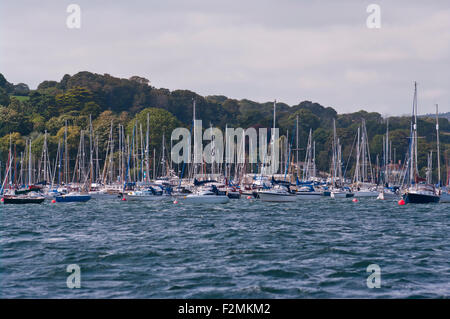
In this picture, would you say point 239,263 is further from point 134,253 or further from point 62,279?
point 62,279

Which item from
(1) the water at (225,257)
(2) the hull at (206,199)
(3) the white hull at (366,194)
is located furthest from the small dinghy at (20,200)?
(3) the white hull at (366,194)

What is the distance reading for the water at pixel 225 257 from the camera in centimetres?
2364

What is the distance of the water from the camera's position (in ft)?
77.6

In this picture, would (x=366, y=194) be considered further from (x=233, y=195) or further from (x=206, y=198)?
(x=206, y=198)

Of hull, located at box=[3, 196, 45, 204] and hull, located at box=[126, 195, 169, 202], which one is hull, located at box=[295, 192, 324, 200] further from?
hull, located at box=[3, 196, 45, 204]

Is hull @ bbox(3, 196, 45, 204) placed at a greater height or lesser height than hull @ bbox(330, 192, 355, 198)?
greater

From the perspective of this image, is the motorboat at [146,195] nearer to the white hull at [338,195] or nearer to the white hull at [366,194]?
the white hull at [338,195]

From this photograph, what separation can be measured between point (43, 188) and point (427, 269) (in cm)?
7935

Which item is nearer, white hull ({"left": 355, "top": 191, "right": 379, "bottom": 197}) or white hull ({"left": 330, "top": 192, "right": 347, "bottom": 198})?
white hull ({"left": 330, "top": 192, "right": 347, "bottom": 198})

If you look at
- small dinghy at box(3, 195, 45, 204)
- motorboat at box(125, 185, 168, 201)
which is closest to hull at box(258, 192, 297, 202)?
motorboat at box(125, 185, 168, 201)

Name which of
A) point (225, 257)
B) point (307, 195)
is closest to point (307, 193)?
point (307, 195)

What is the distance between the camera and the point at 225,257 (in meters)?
31.2

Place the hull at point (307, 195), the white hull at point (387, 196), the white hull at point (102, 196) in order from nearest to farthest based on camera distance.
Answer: the hull at point (307, 195) < the white hull at point (102, 196) < the white hull at point (387, 196)

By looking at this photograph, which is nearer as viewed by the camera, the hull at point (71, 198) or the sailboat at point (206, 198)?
the sailboat at point (206, 198)
